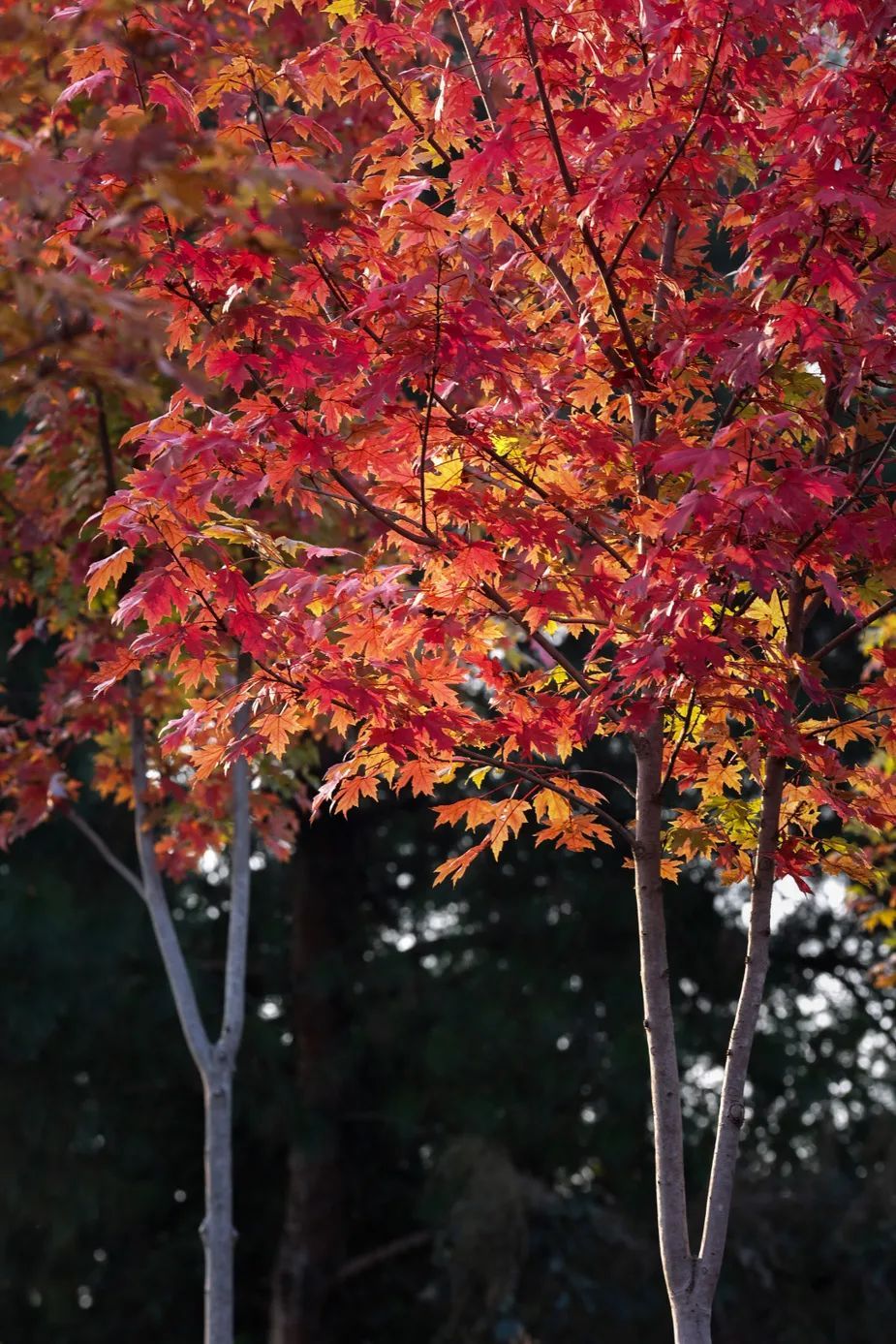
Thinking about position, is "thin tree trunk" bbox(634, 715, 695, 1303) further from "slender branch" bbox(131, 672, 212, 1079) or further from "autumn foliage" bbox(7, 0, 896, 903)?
"slender branch" bbox(131, 672, 212, 1079)

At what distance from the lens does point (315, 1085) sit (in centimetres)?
1069

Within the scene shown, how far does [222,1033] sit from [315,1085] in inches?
213

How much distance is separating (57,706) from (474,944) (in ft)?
17.6

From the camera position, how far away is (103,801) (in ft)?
33.4

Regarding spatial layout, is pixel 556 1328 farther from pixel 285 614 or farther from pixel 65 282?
pixel 65 282

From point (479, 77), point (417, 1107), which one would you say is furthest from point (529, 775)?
point (417, 1107)

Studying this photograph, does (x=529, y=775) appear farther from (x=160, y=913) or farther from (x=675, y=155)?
(x=160, y=913)

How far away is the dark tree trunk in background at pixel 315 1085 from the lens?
10.5 meters

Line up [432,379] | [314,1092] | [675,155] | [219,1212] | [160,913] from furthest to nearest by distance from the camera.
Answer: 1. [314,1092]
2. [160,913]
3. [219,1212]
4. [675,155]
5. [432,379]

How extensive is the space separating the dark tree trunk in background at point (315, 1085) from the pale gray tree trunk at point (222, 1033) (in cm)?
487

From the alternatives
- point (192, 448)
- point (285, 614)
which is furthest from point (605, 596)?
point (192, 448)

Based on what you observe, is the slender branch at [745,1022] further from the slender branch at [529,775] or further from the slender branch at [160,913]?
the slender branch at [160,913]

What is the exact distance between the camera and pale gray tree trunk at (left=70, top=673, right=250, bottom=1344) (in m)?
5.38

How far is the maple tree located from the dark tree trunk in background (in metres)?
7.47
